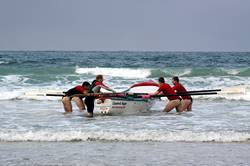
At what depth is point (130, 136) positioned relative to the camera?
10312 mm

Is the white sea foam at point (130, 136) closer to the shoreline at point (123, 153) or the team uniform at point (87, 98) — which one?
the shoreline at point (123, 153)

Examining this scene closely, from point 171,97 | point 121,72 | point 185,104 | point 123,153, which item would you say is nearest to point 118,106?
point 171,97

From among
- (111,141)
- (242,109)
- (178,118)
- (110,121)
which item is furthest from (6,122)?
(242,109)

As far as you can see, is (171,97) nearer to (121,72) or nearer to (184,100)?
(184,100)

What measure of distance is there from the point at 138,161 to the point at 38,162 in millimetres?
1615

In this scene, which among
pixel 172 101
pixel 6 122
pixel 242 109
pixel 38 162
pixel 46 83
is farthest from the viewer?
pixel 46 83

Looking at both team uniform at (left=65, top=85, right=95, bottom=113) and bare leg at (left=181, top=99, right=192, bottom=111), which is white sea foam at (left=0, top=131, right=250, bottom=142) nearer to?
team uniform at (left=65, top=85, right=95, bottom=113)

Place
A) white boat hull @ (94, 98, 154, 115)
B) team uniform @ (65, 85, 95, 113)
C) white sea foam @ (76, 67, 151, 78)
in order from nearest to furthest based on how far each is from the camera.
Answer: team uniform @ (65, 85, 95, 113)
white boat hull @ (94, 98, 154, 115)
white sea foam @ (76, 67, 151, 78)

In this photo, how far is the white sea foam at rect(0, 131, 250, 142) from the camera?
10.1 m

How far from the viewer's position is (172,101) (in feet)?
48.9

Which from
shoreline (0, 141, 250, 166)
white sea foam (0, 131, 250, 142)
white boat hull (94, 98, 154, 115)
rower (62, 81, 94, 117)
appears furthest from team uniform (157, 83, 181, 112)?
shoreline (0, 141, 250, 166)

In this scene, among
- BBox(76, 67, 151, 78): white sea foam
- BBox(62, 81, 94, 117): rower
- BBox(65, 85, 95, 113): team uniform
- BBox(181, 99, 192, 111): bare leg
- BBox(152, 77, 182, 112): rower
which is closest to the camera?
BBox(65, 85, 95, 113): team uniform

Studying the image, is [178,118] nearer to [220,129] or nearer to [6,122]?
[220,129]

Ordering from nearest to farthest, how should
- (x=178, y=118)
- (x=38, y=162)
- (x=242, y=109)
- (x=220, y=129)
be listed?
(x=38, y=162), (x=220, y=129), (x=178, y=118), (x=242, y=109)
